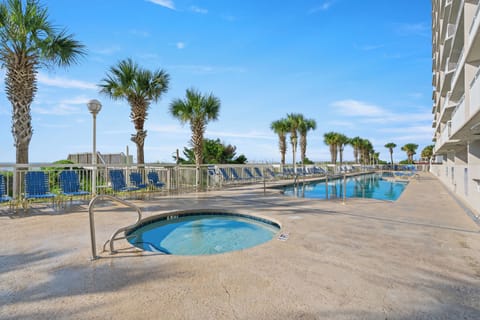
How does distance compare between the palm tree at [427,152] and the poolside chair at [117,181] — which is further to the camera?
the palm tree at [427,152]

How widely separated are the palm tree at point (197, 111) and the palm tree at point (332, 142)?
28480mm

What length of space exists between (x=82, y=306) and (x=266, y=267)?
175 centimetres

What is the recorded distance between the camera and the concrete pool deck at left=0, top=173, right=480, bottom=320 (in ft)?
6.46

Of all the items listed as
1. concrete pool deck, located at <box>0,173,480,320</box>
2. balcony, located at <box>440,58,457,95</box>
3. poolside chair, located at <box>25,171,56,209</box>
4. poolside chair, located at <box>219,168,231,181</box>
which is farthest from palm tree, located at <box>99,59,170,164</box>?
balcony, located at <box>440,58,457,95</box>

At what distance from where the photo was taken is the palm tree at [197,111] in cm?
1231

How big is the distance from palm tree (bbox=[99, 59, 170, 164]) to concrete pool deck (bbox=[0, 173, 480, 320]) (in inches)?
290

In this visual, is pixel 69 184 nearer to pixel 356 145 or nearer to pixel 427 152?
pixel 356 145

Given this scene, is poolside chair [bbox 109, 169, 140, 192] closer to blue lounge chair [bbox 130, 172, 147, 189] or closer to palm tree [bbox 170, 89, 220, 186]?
blue lounge chair [bbox 130, 172, 147, 189]

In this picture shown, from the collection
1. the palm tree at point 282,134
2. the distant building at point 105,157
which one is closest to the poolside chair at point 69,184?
the distant building at point 105,157

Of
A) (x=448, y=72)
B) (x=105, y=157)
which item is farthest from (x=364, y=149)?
(x=105, y=157)

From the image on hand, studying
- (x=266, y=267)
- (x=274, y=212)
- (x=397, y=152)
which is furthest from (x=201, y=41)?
(x=397, y=152)

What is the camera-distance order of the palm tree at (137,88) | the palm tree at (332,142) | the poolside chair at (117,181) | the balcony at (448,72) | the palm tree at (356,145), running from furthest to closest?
the palm tree at (356,145)
the palm tree at (332,142)
the balcony at (448,72)
the palm tree at (137,88)
the poolside chair at (117,181)

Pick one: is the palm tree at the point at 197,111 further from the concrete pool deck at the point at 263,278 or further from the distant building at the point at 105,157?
the concrete pool deck at the point at 263,278

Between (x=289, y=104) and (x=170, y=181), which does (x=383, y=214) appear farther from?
(x=289, y=104)
